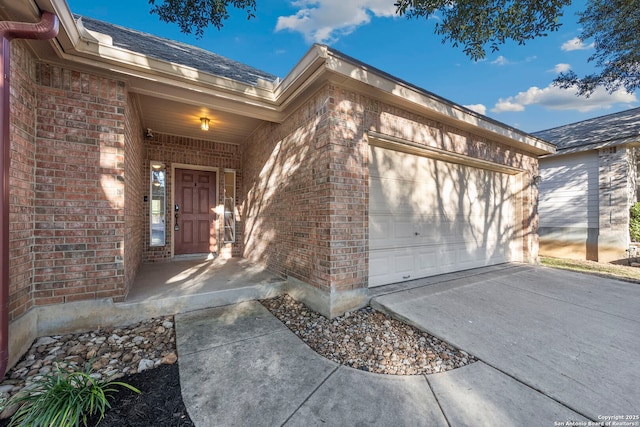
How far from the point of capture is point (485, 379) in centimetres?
180

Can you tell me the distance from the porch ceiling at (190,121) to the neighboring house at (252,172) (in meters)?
0.04

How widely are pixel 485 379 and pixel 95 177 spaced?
401 cm

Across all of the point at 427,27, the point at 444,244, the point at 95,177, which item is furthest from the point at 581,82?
the point at 95,177

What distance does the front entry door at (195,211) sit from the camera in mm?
5305

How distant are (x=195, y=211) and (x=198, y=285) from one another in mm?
2607

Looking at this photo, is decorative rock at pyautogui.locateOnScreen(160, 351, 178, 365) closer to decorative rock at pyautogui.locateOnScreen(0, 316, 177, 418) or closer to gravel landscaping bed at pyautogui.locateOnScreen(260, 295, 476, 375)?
decorative rock at pyautogui.locateOnScreen(0, 316, 177, 418)

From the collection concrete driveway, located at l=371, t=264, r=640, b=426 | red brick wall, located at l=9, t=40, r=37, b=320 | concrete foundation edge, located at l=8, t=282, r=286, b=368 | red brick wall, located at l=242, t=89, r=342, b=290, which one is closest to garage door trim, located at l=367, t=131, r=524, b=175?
red brick wall, located at l=242, t=89, r=342, b=290

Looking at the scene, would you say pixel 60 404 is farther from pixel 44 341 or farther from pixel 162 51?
pixel 162 51

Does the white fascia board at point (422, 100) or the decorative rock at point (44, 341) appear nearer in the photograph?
the decorative rock at point (44, 341)

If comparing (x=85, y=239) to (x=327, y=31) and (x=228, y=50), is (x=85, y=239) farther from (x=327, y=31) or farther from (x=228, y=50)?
(x=327, y=31)

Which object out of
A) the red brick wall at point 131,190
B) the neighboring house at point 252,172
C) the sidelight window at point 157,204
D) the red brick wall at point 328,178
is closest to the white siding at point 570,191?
the neighboring house at point 252,172

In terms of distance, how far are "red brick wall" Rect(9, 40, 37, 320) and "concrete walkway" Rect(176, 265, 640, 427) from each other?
1.35 m

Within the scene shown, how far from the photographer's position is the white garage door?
139 inches

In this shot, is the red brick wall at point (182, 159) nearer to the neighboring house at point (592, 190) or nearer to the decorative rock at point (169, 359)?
the decorative rock at point (169, 359)
